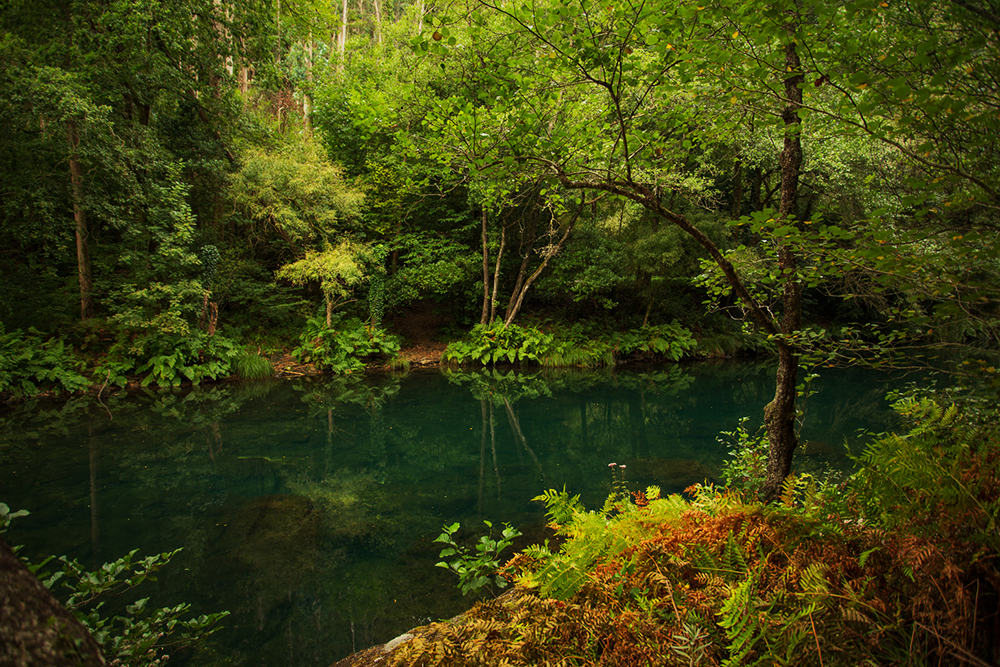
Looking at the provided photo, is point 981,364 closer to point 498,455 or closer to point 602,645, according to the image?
point 602,645

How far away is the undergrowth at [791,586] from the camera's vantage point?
53.2 inches

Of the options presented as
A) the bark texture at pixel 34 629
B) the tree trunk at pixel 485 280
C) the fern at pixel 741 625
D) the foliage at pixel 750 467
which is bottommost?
the foliage at pixel 750 467

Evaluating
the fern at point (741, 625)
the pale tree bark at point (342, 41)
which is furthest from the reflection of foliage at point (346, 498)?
the pale tree bark at point (342, 41)

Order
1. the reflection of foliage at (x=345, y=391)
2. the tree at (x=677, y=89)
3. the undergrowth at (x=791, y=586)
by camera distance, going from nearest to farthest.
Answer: the undergrowth at (x=791, y=586) < the tree at (x=677, y=89) < the reflection of foliage at (x=345, y=391)

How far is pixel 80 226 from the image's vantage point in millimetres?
10352

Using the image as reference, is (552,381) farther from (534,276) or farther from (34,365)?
(34,365)

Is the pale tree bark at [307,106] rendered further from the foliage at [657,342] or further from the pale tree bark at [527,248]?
the foliage at [657,342]

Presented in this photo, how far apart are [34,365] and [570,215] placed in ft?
42.2

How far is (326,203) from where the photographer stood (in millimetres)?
13445

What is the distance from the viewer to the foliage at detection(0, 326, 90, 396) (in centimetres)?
933

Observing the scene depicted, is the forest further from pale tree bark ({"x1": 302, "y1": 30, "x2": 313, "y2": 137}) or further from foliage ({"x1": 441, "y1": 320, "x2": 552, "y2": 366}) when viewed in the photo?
pale tree bark ({"x1": 302, "y1": 30, "x2": 313, "y2": 137})

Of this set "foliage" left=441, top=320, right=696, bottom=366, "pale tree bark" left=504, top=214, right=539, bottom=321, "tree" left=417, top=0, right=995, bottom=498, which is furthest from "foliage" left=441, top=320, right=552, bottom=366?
"tree" left=417, top=0, right=995, bottom=498

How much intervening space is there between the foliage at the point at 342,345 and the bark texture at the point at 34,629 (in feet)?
42.9

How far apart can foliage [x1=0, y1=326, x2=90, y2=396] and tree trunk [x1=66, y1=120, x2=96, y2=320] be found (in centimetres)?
104
